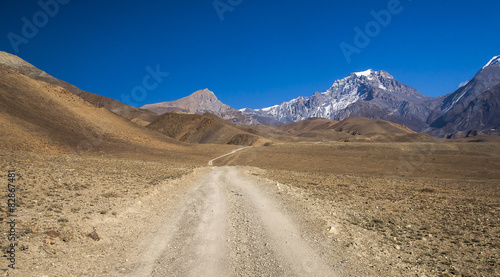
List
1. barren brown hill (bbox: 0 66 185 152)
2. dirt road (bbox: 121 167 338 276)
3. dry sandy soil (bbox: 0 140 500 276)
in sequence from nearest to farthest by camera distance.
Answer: dirt road (bbox: 121 167 338 276) < dry sandy soil (bbox: 0 140 500 276) < barren brown hill (bbox: 0 66 185 152)

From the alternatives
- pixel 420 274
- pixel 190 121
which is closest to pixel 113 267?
pixel 420 274

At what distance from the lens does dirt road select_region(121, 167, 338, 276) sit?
282 inches

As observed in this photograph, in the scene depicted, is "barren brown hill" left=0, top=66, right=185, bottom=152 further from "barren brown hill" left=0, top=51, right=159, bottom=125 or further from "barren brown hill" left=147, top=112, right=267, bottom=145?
"barren brown hill" left=0, top=51, right=159, bottom=125

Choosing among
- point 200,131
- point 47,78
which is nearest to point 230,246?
point 200,131

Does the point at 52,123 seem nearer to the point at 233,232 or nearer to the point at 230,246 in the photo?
the point at 233,232

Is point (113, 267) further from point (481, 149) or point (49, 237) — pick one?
point (481, 149)

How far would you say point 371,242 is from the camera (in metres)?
9.12

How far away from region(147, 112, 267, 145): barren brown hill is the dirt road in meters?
85.8

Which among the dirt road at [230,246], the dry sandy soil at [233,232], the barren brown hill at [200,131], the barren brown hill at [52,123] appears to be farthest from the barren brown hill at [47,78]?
the dirt road at [230,246]

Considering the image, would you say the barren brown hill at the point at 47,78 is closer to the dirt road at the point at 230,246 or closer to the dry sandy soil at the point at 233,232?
the dry sandy soil at the point at 233,232

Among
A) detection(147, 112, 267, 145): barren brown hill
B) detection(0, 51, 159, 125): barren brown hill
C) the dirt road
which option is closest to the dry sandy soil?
the dirt road

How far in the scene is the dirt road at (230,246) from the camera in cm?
716

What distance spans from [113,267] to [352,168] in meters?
42.2

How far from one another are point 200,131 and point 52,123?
76.7 meters
